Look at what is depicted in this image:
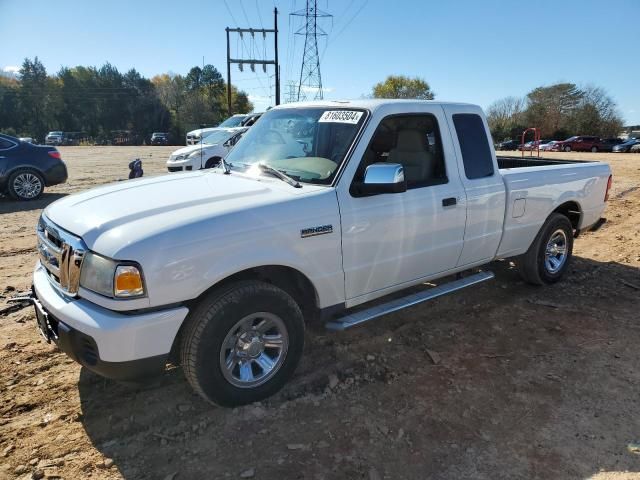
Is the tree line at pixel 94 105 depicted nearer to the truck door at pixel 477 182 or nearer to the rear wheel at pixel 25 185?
the rear wheel at pixel 25 185

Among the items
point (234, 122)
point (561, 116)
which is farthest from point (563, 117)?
point (234, 122)

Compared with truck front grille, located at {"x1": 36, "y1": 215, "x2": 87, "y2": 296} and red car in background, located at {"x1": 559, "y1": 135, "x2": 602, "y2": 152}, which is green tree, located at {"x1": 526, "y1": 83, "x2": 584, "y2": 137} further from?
truck front grille, located at {"x1": 36, "y1": 215, "x2": 87, "y2": 296}

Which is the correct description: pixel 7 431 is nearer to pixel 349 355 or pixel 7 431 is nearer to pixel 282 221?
pixel 282 221

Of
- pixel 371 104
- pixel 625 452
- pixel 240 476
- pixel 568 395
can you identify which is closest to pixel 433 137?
pixel 371 104

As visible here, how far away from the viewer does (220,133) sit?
15039 mm

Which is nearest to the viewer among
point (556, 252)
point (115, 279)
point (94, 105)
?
point (115, 279)

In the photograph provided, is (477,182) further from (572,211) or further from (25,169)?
(25,169)

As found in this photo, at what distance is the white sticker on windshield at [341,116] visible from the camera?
11.7ft

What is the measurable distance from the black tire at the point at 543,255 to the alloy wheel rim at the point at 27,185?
10.3 metres

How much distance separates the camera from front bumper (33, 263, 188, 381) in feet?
8.25

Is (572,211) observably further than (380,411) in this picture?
Yes

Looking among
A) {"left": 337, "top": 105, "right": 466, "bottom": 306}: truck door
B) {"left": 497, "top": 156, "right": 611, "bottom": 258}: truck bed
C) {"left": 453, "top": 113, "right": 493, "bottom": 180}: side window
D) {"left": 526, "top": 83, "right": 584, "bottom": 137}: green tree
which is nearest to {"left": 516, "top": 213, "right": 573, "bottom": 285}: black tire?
{"left": 497, "top": 156, "right": 611, "bottom": 258}: truck bed

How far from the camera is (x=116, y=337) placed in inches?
98.7

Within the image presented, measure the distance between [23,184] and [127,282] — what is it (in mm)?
9848
